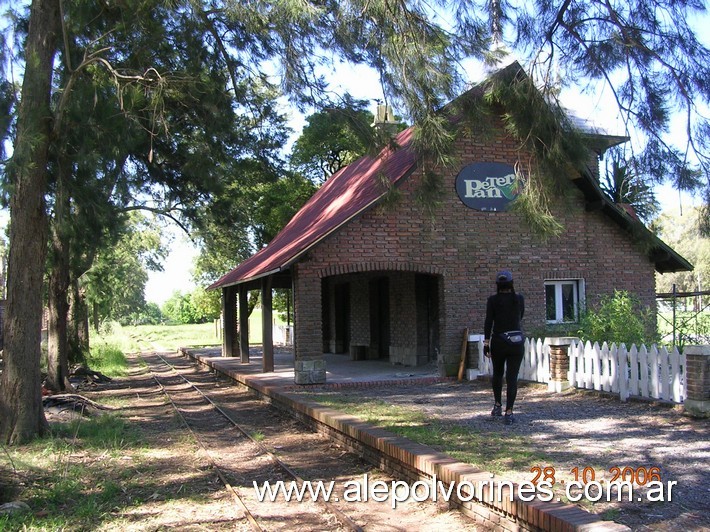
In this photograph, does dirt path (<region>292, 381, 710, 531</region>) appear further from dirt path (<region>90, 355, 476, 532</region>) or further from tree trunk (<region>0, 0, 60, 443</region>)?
tree trunk (<region>0, 0, 60, 443</region>)

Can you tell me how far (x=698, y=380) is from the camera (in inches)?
334

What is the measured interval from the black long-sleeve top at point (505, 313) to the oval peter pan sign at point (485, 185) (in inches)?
266

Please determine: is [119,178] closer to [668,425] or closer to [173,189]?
[173,189]

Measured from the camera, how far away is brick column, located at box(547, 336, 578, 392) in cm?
1135

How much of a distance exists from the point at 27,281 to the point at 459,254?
8803 mm

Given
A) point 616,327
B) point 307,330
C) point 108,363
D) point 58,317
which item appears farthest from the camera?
point 108,363

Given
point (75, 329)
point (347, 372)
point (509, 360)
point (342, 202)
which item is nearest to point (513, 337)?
point (509, 360)

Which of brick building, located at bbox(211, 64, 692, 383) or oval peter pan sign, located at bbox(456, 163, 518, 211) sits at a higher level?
oval peter pan sign, located at bbox(456, 163, 518, 211)

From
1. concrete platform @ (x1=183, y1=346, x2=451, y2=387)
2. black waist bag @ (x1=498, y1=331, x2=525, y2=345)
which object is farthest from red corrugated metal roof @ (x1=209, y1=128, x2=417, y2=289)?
black waist bag @ (x1=498, y1=331, x2=525, y2=345)

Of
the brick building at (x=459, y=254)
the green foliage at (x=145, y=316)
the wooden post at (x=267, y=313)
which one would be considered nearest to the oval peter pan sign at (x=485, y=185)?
the brick building at (x=459, y=254)

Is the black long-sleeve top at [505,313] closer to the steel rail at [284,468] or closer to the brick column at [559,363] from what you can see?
the steel rail at [284,468]

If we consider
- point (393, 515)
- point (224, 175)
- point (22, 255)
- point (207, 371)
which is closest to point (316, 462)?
point (393, 515)

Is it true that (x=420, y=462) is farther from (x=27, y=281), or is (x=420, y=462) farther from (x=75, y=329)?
(x=75, y=329)

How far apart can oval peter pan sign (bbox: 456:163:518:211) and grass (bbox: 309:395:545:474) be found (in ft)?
19.9
